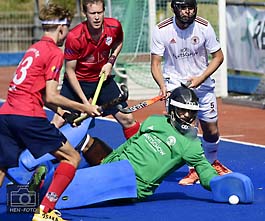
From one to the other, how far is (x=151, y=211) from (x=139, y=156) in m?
0.59

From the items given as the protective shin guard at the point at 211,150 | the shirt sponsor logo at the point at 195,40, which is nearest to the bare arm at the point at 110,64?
the shirt sponsor logo at the point at 195,40

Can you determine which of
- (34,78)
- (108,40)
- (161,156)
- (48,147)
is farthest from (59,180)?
(108,40)

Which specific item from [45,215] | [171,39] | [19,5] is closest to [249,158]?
[171,39]

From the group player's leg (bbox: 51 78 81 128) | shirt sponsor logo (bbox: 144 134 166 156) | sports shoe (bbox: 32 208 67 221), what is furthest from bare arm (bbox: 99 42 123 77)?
sports shoe (bbox: 32 208 67 221)

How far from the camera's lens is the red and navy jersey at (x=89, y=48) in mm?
10273

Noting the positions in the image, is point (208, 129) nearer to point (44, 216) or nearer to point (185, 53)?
point (185, 53)

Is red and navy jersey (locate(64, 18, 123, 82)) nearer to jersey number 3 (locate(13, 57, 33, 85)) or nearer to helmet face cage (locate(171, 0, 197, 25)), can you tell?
helmet face cage (locate(171, 0, 197, 25))

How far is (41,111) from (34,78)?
28cm

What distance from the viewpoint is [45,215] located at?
7.92m

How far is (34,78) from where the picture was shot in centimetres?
794

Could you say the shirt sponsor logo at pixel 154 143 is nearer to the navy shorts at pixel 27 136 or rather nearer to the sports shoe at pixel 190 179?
the sports shoe at pixel 190 179

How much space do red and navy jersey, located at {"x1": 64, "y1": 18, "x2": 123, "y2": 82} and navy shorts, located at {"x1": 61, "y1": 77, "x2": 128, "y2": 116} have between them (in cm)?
8

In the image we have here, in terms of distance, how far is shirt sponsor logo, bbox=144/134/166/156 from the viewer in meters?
8.86

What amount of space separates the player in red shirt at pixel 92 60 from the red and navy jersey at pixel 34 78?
7.11ft
